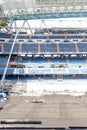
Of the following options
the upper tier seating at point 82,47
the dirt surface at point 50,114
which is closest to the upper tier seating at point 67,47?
the upper tier seating at point 82,47

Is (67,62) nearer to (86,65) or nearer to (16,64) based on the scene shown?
(86,65)

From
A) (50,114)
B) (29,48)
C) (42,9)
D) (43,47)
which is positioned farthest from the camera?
(42,9)

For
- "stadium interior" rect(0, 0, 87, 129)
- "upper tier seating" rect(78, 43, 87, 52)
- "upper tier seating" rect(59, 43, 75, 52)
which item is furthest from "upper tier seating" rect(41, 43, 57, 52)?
"upper tier seating" rect(78, 43, 87, 52)

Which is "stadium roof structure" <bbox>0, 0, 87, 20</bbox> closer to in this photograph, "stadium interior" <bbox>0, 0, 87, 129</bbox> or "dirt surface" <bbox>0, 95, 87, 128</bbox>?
"stadium interior" <bbox>0, 0, 87, 129</bbox>

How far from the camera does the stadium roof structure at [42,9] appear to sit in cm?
7781

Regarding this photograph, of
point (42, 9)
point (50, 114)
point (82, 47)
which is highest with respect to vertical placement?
point (42, 9)

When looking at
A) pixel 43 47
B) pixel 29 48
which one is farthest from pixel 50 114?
pixel 43 47

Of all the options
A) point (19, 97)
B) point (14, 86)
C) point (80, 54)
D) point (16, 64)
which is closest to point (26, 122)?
point (19, 97)

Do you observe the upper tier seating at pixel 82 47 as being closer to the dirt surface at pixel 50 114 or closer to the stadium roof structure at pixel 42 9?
the stadium roof structure at pixel 42 9

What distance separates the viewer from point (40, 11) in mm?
78625

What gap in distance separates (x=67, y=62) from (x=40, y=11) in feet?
41.8

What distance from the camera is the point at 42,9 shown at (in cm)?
7856

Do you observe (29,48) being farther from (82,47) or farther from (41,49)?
(82,47)

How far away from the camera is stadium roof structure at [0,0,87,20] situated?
77812mm
